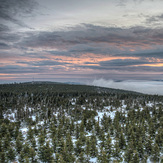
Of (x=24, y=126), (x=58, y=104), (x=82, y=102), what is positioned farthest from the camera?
(x=82, y=102)

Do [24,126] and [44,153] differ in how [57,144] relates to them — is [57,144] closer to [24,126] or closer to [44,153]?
[44,153]

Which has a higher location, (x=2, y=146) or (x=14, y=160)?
(x=2, y=146)

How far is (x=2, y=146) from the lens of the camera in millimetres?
→ 60875

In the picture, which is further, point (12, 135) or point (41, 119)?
point (41, 119)

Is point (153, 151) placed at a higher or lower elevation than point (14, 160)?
higher

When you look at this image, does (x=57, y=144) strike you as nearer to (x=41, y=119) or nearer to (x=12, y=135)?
(x=12, y=135)

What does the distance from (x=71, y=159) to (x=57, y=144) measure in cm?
1330

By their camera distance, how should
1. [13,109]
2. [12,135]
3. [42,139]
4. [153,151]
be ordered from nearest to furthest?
1. [153,151]
2. [42,139]
3. [12,135]
4. [13,109]

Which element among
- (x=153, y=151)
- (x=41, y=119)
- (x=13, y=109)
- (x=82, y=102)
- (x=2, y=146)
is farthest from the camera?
(x=82, y=102)

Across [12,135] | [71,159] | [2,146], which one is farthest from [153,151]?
[12,135]

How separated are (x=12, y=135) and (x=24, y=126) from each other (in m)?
26.1

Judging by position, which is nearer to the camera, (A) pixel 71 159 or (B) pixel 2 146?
(A) pixel 71 159

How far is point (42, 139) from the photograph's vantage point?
66250 millimetres

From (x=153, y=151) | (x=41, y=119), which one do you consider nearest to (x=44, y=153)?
(x=153, y=151)
